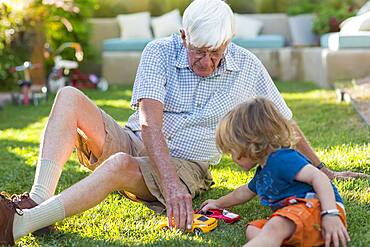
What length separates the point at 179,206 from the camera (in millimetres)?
2342

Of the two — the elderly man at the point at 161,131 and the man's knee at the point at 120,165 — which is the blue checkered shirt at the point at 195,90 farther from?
the man's knee at the point at 120,165

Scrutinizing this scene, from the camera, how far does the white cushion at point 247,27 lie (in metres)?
9.09

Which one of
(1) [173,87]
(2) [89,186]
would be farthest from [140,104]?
(2) [89,186]

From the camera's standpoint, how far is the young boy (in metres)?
1.99

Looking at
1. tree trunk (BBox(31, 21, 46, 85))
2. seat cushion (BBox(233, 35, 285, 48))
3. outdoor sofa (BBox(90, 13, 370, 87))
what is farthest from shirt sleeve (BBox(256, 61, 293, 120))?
seat cushion (BBox(233, 35, 285, 48))

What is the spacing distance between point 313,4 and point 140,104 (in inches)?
286

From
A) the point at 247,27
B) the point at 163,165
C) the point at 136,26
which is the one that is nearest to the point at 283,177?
the point at 163,165

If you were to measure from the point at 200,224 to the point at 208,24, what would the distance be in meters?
0.72

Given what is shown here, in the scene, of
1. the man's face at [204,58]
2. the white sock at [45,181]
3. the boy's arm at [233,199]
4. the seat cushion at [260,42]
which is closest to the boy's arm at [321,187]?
the boy's arm at [233,199]

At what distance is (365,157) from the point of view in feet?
10.5

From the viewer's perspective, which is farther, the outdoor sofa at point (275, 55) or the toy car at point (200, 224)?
the outdoor sofa at point (275, 55)

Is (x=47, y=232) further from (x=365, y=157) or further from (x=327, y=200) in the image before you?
(x=365, y=157)

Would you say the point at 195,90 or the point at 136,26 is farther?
the point at 136,26

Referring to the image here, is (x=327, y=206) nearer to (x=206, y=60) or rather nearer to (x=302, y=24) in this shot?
(x=206, y=60)
